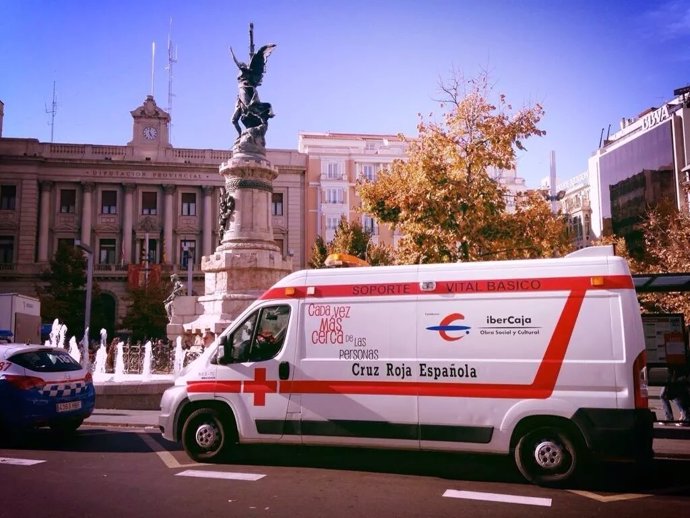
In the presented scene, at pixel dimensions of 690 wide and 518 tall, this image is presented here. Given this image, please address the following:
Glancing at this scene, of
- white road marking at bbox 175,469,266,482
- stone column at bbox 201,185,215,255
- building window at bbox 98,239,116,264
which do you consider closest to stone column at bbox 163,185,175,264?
stone column at bbox 201,185,215,255

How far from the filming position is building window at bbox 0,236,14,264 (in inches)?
2021

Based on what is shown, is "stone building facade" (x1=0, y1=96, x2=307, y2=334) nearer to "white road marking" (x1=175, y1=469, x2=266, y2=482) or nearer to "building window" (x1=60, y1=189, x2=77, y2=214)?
"building window" (x1=60, y1=189, x2=77, y2=214)

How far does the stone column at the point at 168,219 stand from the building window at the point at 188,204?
1204mm

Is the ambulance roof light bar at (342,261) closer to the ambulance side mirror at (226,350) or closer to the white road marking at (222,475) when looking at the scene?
the ambulance side mirror at (226,350)

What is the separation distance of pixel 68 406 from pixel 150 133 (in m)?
46.8

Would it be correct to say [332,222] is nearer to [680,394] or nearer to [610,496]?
[680,394]

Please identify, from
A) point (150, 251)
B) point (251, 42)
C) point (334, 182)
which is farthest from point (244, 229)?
point (334, 182)

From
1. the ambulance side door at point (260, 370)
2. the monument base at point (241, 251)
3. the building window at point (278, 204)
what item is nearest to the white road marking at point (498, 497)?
the ambulance side door at point (260, 370)

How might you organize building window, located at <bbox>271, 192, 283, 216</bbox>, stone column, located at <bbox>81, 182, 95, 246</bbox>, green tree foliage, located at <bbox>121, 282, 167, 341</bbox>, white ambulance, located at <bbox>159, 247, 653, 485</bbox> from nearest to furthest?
white ambulance, located at <bbox>159, 247, 653, 485</bbox> < green tree foliage, located at <bbox>121, 282, 167, 341</bbox> < stone column, located at <bbox>81, 182, 95, 246</bbox> < building window, located at <bbox>271, 192, 283, 216</bbox>

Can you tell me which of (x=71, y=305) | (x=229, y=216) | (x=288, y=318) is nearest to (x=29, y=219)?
(x=71, y=305)

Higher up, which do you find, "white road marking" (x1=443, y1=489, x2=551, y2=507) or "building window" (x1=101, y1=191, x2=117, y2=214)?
"building window" (x1=101, y1=191, x2=117, y2=214)

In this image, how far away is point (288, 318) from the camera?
8.02 metres

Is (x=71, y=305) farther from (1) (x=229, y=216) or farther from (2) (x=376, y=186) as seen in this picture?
(2) (x=376, y=186)

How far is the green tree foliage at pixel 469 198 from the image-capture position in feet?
52.4
